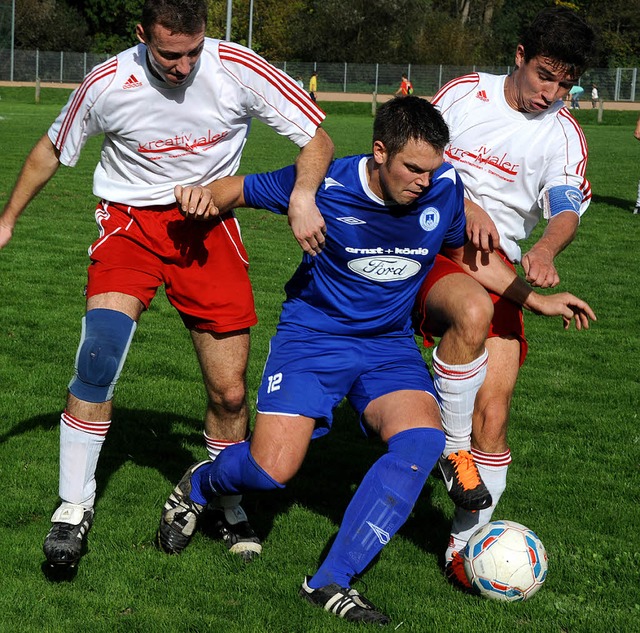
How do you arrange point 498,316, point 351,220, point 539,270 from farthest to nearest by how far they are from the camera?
point 498,316, point 351,220, point 539,270

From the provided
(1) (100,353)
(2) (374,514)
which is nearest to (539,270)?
(2) (374,514)

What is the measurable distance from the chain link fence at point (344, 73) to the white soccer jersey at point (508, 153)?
51.2 m

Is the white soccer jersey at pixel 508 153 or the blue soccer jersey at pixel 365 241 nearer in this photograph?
the blue soccer jersey at pixel 365 241

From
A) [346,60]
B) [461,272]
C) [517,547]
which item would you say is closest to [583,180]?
[461,272]

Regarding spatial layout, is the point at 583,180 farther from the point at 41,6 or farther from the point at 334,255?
the point at 41,6

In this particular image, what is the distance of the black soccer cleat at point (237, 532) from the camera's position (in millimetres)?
4630

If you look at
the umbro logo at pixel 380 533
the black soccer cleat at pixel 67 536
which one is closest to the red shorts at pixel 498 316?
the umbro logo at pixel 380 533

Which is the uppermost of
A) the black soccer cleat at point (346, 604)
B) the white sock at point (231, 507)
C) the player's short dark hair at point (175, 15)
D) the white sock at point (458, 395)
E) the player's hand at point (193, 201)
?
the player's short dark hair at point (175, 15)

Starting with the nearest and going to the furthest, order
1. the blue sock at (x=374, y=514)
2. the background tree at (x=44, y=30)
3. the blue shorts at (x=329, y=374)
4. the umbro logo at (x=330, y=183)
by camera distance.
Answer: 1. the blue sock at (x=374, y=514)
2. the blue shorts at (x=329, y=374)
3. the umbro logo at (x=330, y=183)
4. the background tree at (x=44, y=30)

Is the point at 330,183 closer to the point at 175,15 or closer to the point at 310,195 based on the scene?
the point at 310,195

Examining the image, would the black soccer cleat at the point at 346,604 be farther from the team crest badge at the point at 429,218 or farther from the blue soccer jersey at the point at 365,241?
the team crest badge at the point at 429,218

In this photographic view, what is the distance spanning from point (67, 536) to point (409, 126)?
2.33 meters

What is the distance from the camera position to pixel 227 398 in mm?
4945

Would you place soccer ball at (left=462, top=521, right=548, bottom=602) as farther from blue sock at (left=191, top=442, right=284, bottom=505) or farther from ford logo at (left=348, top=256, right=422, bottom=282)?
ford logo at (left=348, top=256, right=422, bottom=282)
